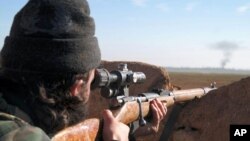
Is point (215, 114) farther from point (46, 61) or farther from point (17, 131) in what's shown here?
point (17, 131)

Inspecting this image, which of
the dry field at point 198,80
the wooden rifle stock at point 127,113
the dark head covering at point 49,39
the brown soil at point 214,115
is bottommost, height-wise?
the dry field at point 198,80

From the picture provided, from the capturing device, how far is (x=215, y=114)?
7121 mm

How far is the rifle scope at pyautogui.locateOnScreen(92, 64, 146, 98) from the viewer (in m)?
4.69

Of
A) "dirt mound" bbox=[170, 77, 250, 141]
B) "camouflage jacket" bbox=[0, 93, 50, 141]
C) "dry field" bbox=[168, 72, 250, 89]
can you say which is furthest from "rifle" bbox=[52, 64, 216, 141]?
"dry field" bbox=[168, 72, 250, 89]

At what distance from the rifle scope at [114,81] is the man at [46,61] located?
1.87m

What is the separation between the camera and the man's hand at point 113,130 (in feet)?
10.4

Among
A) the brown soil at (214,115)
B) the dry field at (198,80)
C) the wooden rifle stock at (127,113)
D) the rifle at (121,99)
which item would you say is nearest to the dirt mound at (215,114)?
the brown soil at (214,115)

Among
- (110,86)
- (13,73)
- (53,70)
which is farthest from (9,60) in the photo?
(110,86)

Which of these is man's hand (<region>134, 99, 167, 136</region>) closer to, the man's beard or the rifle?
the rifle

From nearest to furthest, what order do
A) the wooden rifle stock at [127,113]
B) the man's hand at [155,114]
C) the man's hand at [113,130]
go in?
the wooden rifle stock at [127,113] < the man's hand at [113,130] < the man's hand at [155,114]

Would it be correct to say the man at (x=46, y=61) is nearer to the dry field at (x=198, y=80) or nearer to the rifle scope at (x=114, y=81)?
the rifle scope at (x=114, y=81)

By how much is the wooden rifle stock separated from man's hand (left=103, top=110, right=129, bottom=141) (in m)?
0.06

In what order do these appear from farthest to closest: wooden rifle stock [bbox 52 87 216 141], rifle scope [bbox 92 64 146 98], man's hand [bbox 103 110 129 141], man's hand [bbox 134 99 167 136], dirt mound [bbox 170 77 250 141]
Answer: dirt mound [bbox 170 77 250 141]
man's hand [bbox 134 99 167 136]
rifle scope [bbox 92 64 146 98]
man's hand [bbox 103 110 129 141]
wooden rifle stock [bbox 52 87 216 141]

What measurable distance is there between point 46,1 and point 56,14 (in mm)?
103
